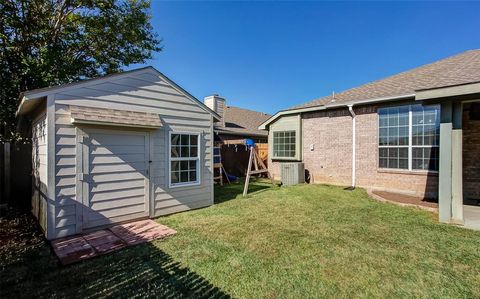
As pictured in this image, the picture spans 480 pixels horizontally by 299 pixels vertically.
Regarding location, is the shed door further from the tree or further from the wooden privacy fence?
the wooden privacy fence

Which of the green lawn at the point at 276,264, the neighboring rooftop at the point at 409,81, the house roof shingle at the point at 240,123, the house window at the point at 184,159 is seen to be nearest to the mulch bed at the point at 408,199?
the green lawn at the point at 276,264

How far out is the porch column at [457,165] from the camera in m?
5.10

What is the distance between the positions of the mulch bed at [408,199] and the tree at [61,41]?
12.3 meters

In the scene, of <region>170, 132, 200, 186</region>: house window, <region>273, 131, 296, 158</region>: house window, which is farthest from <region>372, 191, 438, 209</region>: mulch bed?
<region>170, 132, 200, 186</region>: house window

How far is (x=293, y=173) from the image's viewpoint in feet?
36.1

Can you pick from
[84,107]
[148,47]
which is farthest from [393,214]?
[148,47]

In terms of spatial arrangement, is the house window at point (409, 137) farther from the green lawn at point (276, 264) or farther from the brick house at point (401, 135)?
the green lawn at point (276, 264)

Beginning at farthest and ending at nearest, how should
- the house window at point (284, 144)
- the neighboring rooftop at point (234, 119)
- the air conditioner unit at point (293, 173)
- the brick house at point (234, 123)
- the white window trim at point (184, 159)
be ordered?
the neighboring rooftop at point (234, 119) → the brick house at point (234, 123) → the house window at point (284, 144) → the air conditioner unit at point (293, 173) → the white window trim at point (184, 159)

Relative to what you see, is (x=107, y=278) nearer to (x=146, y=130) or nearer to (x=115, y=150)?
(x=115, y=150)

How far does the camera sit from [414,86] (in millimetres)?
8305

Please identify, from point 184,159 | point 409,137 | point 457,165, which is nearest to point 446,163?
point 457,165

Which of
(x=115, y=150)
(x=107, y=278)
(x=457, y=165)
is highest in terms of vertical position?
(x=115, y=150)

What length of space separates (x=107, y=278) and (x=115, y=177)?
2.48 meters

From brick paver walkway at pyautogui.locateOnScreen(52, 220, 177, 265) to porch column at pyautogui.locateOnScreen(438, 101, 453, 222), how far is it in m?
6.07
